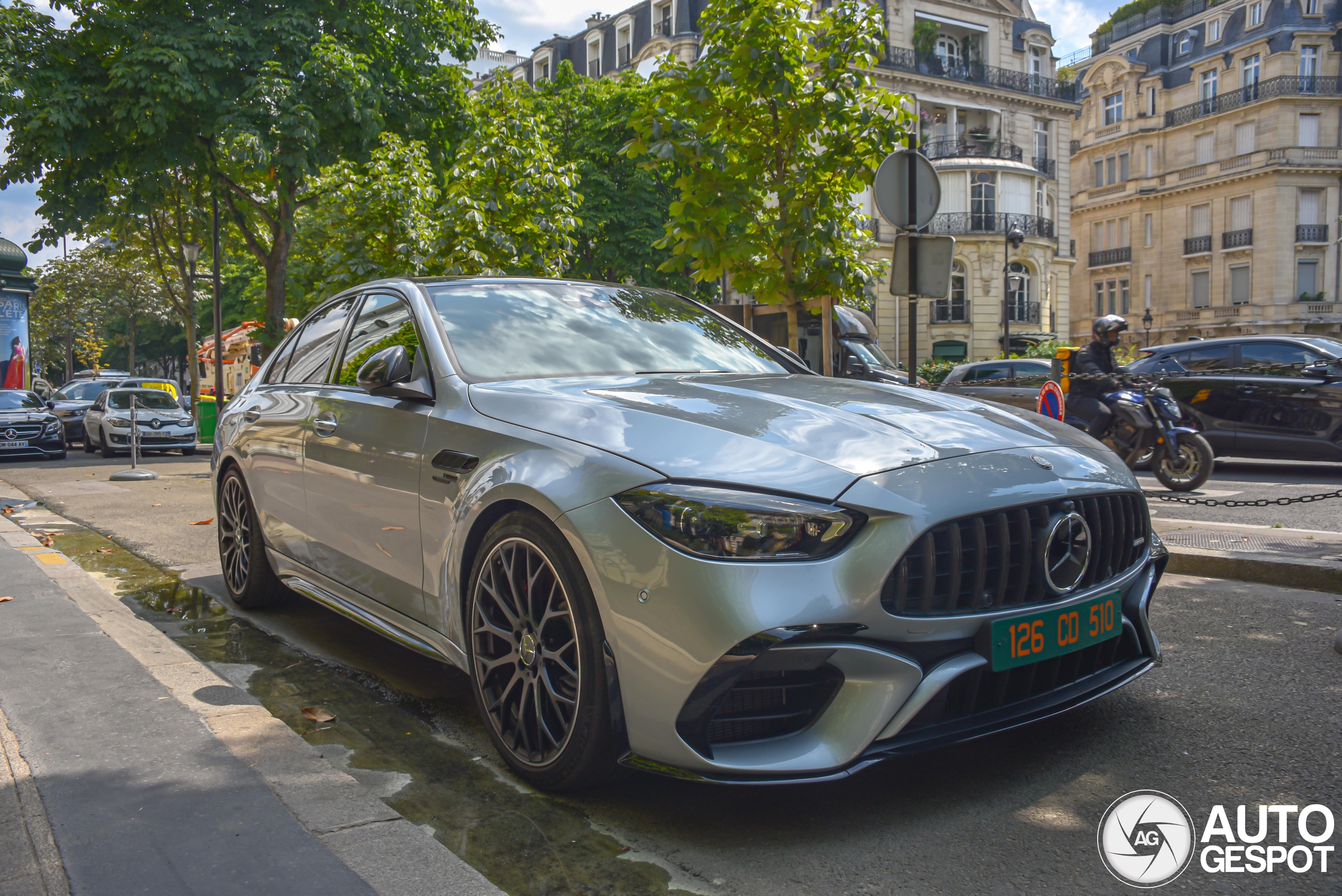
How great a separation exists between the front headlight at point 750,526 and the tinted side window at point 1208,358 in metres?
11.5

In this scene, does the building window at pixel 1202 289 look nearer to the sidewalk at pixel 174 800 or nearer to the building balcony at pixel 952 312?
the building balcony at pixel 952 312

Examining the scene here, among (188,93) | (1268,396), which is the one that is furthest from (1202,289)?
(188,93)

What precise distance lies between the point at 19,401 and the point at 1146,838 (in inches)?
922

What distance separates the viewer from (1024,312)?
47.0m

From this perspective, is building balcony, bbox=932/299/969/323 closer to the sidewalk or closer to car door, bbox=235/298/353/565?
car door, bbox=235/298/353/565

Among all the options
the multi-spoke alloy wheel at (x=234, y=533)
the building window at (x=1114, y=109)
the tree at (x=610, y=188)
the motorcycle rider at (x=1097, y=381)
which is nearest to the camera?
the multi-spoke alloy wheel at (x=234, y=533)

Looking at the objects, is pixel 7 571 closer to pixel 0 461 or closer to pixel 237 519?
pixel 237 519

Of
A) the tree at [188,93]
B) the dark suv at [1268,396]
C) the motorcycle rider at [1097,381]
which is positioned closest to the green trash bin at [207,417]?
the tree at [188,93]

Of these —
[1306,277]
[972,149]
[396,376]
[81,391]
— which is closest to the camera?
[396,376]

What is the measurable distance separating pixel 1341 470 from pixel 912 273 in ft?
23.9

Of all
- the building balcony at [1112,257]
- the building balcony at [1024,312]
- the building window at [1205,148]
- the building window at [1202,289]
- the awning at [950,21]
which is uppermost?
the awning at [950,21]

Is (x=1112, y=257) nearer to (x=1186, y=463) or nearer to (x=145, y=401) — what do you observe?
(x=145, y=401)

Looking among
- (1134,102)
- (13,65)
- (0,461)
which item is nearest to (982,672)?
(13,65)

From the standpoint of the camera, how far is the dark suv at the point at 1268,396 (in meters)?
11.4
